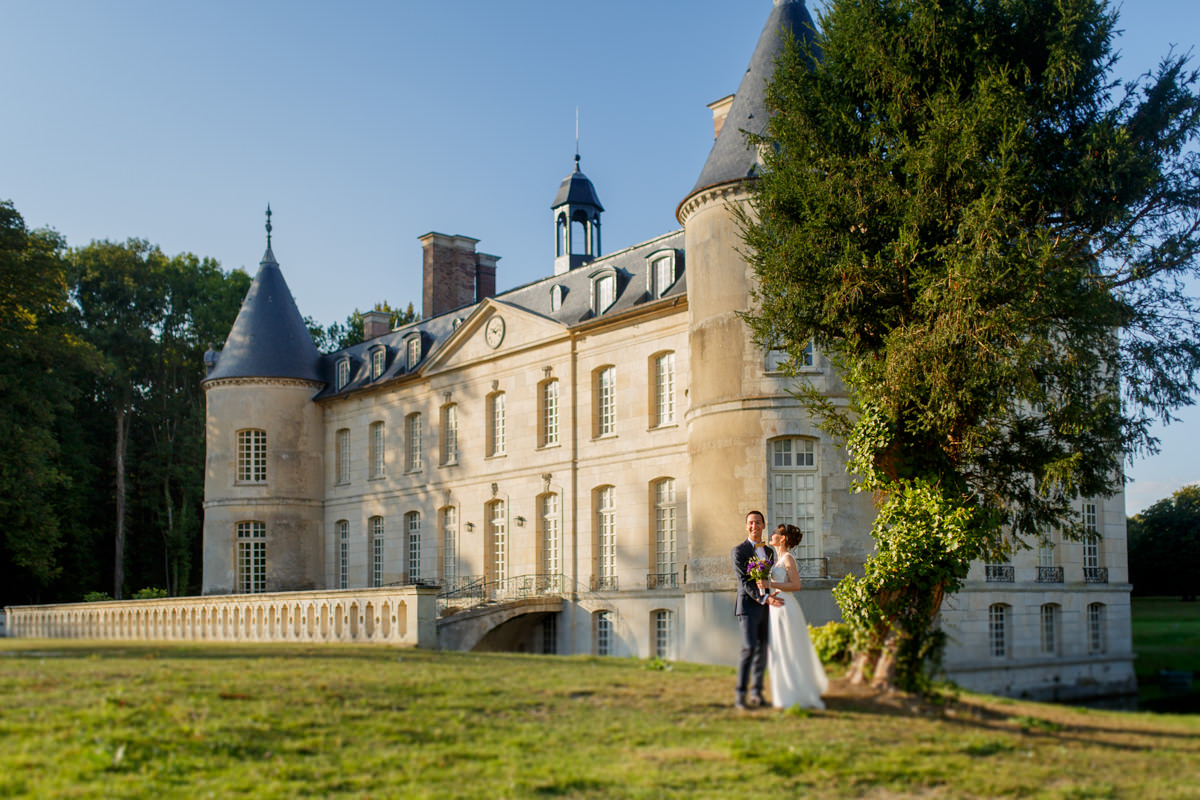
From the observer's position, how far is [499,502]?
95.2ft

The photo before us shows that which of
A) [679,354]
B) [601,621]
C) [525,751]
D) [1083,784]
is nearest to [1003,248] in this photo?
[1083,784]

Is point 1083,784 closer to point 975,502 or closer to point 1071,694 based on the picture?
point 975,502

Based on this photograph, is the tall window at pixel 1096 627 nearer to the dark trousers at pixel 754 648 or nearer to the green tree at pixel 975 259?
the green tree at pixel 975 259

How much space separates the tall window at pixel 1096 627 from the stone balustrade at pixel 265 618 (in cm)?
1471

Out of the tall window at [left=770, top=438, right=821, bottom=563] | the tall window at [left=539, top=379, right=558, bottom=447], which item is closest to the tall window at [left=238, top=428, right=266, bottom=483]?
the tall window at [left=539, top=379, right=558, bottom=447]

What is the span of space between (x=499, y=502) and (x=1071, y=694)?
13718mm

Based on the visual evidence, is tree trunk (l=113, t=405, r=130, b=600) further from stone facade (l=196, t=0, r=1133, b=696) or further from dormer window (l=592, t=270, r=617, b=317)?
dormer window (l=592, t=270, r=617, b=317)

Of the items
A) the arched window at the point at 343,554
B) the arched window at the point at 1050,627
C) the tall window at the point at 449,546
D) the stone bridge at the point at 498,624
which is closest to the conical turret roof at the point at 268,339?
the arched window at the point at 343,554

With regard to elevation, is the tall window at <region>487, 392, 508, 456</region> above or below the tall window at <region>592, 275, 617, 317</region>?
below

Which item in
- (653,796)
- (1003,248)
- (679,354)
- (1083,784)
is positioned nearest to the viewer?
(653,796)

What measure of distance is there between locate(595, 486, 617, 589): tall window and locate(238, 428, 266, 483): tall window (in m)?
13.0

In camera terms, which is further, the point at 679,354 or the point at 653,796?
the point at 679,354

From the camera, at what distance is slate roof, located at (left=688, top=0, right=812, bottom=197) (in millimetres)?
20750

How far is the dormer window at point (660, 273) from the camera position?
A: 968 inches
